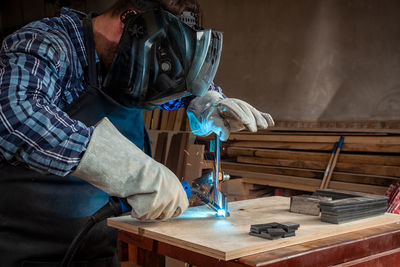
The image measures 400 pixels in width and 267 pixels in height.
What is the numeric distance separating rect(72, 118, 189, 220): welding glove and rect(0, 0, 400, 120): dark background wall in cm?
366

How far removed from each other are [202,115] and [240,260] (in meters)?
1.10

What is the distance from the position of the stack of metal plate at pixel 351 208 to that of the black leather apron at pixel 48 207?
3.19 ft

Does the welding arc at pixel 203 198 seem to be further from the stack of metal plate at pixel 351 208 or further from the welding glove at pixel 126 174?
the stack of metal plate at pixel 351 208

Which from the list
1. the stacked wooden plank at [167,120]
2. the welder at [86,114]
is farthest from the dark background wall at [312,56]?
the welder at [86,114]

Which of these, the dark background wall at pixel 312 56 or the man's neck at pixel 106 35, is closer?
the man's neck at pixel 106 35

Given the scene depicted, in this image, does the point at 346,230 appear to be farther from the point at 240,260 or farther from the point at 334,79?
the point at 334,79

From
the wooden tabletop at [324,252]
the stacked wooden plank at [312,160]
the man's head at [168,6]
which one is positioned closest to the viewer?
the wooden tabletop at [324,252]

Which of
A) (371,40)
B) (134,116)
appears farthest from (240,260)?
(371,40)

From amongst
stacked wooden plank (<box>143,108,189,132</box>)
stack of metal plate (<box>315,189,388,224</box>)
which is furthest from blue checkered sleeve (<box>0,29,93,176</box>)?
stacked wooden plank (<box>143,108,189,132</box>)

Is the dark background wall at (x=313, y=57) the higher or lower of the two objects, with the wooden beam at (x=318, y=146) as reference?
higher

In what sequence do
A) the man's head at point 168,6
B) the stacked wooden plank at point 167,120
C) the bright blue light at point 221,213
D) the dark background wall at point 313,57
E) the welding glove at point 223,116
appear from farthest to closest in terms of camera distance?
the stacked wooden plank at point 167,120 → the dark background wall at point 313,57 → the welding glove at point 223,116 → the bright blue light at point 221,213 → the man's head at point 168,6

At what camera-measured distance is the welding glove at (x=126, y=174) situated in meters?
1.33

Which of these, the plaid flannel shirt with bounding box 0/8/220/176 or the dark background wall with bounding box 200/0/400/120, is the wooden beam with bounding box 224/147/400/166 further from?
the plaid flannel shirt with bounding box 0/8/220/176

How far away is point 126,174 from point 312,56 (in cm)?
419
